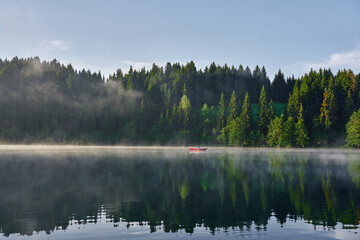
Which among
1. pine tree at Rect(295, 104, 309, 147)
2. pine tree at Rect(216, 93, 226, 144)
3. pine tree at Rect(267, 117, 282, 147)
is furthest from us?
pine tree at Rect(216, 93, 226, 144)

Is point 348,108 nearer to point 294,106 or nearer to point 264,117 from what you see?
point 294,106

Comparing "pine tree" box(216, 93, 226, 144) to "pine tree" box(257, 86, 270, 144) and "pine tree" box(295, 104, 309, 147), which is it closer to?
"pine tree" box(257, 86, 270, 144)

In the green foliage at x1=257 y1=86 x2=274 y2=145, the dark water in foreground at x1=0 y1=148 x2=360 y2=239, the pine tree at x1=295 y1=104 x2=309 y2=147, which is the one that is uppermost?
the green foliage at x1=257 y1=86 x2=274 y2=145

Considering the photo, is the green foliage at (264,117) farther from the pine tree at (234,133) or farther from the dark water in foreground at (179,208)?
the dark water in foreground at (179,208)

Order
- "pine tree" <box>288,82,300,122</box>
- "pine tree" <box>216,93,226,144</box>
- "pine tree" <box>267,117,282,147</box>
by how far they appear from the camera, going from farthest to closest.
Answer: "pine tree" <box>216,93,226,144</box>, "pine tree" <box>288,82,300,122</box>, "pine tree" <box>267,117,282,147</box>

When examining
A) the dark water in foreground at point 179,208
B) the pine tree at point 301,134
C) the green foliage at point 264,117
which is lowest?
the dark water in foreground at point 179,208

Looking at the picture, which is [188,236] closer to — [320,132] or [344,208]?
[344,208]

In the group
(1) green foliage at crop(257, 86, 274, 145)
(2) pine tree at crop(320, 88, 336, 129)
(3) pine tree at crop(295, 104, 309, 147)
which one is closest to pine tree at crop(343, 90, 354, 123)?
(2) pine tree at crop(320, 88, 336, 129)

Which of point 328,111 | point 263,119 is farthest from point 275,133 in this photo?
point 328,111

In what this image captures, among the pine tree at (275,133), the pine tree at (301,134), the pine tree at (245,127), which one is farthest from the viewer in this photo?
the pine tree at (245,127)

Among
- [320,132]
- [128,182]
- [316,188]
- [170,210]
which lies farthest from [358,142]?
[170,210]

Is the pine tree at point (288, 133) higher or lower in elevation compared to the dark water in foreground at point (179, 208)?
higher

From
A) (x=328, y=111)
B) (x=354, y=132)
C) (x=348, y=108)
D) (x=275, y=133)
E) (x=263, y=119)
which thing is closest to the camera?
(x=354, y=132)

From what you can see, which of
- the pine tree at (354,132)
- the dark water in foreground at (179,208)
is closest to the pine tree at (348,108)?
the pine tree at (354,132)
